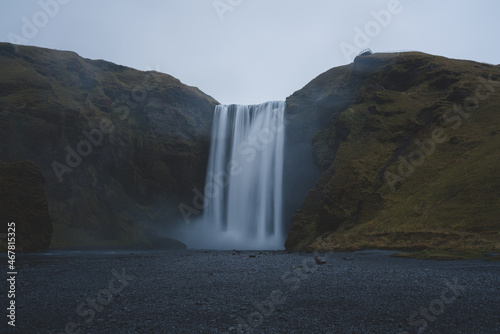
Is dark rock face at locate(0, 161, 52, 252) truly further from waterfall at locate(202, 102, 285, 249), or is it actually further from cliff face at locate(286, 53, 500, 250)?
waterfall at locate(202, 102, 285, 249)

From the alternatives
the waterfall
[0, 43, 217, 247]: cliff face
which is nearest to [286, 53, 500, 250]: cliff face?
the waterfall

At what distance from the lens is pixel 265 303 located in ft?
33.0

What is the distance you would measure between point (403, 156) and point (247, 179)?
3176cm

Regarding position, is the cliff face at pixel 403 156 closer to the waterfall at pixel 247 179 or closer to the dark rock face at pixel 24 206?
the waterfall at pixel 247 179

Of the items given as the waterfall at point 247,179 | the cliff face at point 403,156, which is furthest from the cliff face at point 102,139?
the cliff face at point 403,156

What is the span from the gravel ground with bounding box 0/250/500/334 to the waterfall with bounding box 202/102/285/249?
4535 cm

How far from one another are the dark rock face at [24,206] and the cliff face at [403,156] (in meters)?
29.8

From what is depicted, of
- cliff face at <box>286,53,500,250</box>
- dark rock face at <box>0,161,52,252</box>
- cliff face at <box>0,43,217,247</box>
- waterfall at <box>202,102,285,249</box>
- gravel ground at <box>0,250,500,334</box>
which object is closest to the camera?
gravel ground at <box>0,250,500,334</box>

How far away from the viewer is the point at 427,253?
2320 centimetres

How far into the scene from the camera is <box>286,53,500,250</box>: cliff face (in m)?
28.0

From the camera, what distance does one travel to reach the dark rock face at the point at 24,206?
3519 cm

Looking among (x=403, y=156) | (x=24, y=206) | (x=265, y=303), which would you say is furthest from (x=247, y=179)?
(x=265, y=303)

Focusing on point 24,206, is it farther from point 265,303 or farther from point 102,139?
point 265,303

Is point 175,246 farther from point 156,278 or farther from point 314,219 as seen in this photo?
point 156,278
